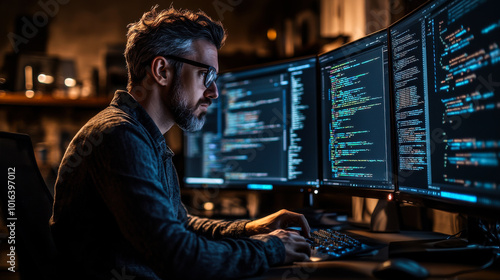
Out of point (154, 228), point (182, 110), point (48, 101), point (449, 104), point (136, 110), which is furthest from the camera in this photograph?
point (48, 101)

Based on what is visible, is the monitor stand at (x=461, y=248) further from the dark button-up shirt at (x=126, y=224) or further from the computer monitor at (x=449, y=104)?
the dark button-up shirt at (x=126, y=224)

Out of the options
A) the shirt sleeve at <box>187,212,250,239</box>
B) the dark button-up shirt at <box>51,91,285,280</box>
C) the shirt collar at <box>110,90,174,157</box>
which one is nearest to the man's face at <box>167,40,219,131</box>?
the shirt collar at <box>110,90,174,157</box>

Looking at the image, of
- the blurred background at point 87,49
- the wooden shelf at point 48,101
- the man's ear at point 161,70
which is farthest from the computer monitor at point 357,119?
the wooden shelf at point 48,101

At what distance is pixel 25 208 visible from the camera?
2.88 feet

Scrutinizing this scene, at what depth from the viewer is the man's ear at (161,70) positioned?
1.06 metres

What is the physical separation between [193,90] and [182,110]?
0.22ft

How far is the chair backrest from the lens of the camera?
31.1 inches

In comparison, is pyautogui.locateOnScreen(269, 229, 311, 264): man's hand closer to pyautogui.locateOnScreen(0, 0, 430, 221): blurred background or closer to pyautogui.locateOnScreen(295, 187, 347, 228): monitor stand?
pyautogui.locateOnScreen(295, 187, 347, 228): monitor stand

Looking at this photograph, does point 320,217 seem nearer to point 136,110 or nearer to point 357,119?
point 357,119

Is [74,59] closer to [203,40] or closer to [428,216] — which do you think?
[203,40]

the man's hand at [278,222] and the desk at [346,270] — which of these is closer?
the desk at [346,270]

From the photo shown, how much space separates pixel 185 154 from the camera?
1755 mm

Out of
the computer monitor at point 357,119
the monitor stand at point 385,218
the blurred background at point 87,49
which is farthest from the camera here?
the blurred background at point 87,49

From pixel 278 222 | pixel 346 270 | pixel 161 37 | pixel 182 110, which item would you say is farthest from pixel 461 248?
pixel 161 37
